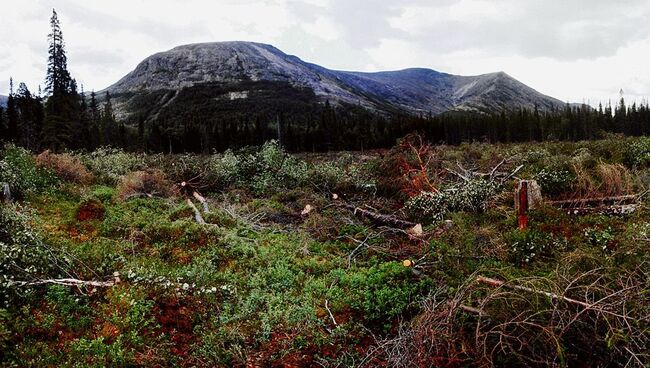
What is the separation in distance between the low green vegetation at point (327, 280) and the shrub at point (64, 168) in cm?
118

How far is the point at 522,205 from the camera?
409 inches

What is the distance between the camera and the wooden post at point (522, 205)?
10.2 m

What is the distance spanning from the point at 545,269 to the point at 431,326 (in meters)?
4.04

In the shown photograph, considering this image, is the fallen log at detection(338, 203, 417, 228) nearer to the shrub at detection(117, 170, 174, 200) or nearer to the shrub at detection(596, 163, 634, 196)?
the shrub at detection(596, 163, 634, 196)

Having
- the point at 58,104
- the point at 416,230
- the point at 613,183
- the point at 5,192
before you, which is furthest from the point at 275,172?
the point at 58,104

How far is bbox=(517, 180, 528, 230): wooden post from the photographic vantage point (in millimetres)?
10234

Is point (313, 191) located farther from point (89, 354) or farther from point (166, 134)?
point (166, 134)

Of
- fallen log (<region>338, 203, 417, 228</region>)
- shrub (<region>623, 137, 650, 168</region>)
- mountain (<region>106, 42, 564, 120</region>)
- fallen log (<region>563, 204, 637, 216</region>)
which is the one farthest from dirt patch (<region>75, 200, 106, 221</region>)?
mountain (<region>106, 42, 564, 120</region>)

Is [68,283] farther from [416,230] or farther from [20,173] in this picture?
[20,173]

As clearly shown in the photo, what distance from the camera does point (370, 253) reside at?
33.1 feet

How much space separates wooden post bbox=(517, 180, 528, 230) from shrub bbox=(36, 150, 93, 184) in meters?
16.7

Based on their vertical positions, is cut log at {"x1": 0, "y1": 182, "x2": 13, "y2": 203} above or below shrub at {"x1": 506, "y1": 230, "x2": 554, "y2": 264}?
above

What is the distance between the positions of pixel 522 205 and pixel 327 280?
5.57 meters

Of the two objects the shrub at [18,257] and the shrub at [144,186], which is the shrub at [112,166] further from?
the shrub at [18,257]
